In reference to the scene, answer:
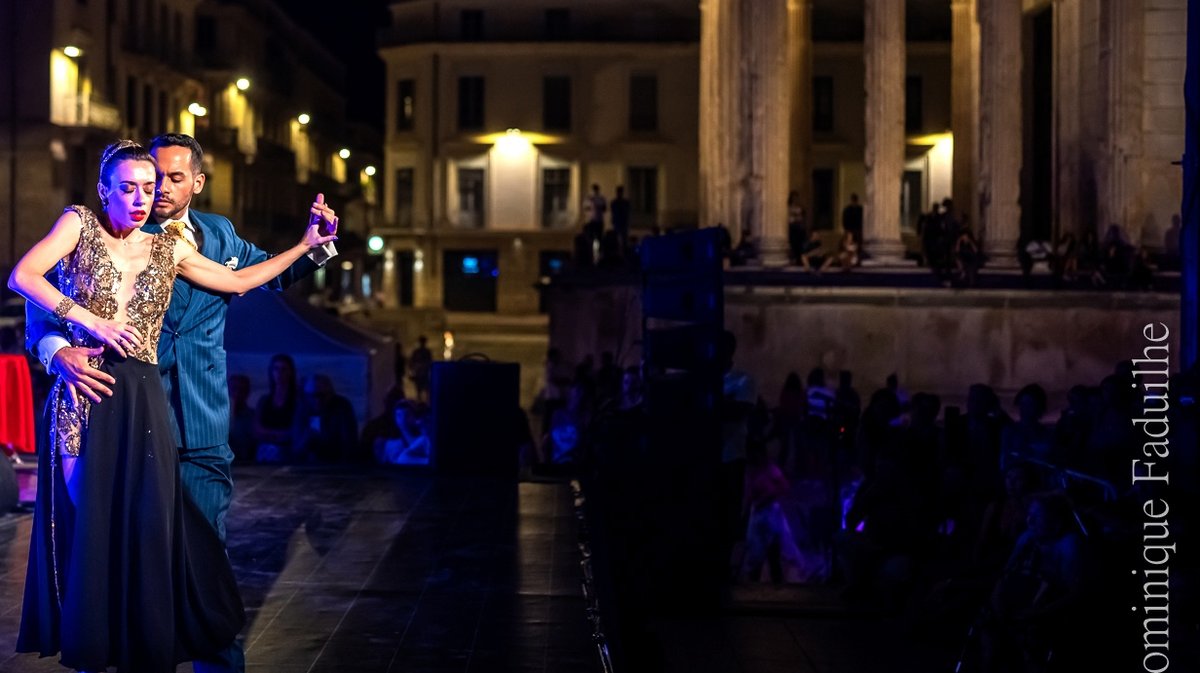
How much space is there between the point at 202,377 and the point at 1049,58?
31.4 m

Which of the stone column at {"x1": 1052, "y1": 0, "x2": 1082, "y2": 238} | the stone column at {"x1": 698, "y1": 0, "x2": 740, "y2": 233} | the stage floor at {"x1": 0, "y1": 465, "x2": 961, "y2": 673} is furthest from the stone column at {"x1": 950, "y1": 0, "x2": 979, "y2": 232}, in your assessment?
the stage floor at {"x1": 0, "y1": 465, "x2": 961, "y2": 673}

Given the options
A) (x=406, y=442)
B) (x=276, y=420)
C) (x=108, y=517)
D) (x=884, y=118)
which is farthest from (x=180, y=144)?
(x=884, y=118)

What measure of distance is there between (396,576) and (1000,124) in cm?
2119

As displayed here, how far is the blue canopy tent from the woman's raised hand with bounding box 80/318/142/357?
38.6ft

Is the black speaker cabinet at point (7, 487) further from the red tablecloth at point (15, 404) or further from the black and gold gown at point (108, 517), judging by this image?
the black and gold gown at point (108, 517)

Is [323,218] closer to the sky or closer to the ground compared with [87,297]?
closer to the sky

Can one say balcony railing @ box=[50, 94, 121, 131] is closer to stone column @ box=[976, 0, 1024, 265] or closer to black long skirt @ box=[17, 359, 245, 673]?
stone column @ box=[976, 0, 1024, 265]

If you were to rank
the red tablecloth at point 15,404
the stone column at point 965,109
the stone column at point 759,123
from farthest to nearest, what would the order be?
the stone column at point 965,109 → the stone column at point 759,123 → the red tablecloth at point 15,404

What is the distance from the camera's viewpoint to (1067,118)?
1236 inches

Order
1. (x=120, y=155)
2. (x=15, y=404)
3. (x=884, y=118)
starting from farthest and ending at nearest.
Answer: (x=884, y=118), (x=15, y=404), (x=120, y=155)

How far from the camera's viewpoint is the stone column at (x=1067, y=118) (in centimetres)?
3075

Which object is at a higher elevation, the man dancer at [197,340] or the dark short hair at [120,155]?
the dark short hair at [120,155]

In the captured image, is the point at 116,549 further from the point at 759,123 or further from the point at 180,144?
the point at 759,123

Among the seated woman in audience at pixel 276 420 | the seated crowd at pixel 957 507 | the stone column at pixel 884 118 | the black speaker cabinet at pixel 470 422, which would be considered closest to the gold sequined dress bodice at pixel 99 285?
the seated crowd at pixel 957 507
